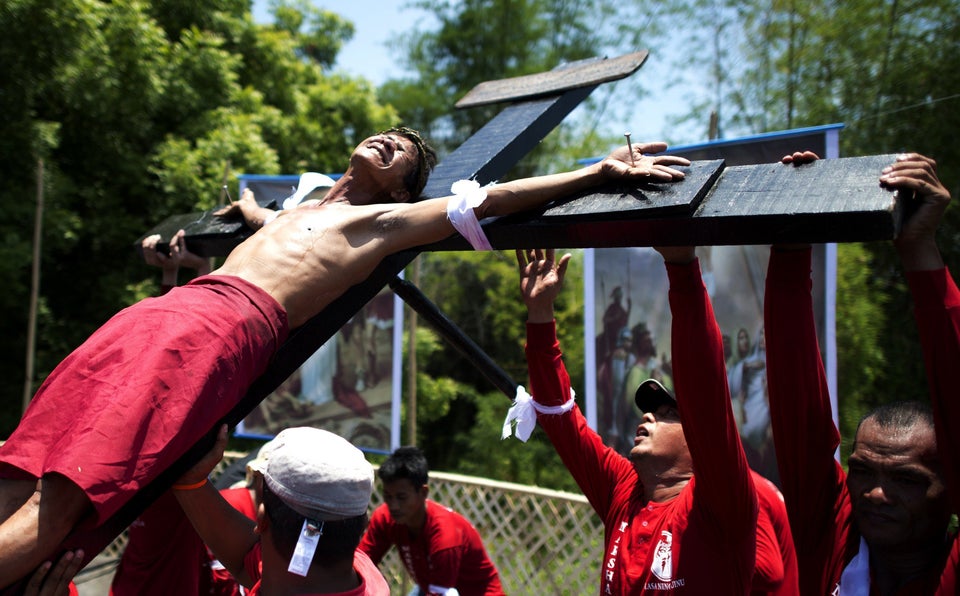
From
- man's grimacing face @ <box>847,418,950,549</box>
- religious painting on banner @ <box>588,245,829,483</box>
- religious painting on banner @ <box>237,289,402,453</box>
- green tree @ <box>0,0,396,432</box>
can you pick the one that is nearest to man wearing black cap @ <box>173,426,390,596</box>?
man's grimacing face @ <box>847,418,950,549</box>

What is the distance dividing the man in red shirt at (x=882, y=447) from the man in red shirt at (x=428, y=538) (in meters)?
2.32

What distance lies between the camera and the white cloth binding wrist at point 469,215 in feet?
6.20

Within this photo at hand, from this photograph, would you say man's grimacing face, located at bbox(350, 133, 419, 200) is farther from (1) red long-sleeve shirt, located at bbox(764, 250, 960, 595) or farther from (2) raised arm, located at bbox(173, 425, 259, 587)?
(1) red long-sleeve shirt, located at bbox(764, 250, 960, 595)

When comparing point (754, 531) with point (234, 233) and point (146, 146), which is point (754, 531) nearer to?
point (234, 233)

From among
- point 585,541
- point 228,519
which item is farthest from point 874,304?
point 228,519

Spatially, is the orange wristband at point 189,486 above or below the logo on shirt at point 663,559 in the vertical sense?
above

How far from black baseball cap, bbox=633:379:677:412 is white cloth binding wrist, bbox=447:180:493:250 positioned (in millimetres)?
779

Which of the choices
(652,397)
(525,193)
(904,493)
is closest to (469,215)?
(525,193)

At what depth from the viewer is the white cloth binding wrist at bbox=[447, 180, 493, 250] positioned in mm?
1890

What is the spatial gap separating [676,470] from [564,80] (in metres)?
1.44

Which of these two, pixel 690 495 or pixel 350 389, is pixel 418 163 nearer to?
pixel 690 495

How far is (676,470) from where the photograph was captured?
221 centimetres

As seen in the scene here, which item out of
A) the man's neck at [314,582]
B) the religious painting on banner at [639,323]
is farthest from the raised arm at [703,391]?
the religious painting on banner at [639,323]

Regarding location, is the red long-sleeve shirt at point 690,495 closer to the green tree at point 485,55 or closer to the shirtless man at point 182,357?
the shirtless man at point 182,357
